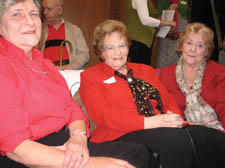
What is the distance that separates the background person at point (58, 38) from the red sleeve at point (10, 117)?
4.69 ft

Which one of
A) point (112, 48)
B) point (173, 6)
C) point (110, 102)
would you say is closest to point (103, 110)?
point (110, 102)

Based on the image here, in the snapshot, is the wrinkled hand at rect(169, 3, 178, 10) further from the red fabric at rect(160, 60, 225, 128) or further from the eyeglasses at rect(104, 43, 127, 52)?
the eyeglasses at rect(104, 43, 127, 52)

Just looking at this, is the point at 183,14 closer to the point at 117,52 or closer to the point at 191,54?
the point at 191,54

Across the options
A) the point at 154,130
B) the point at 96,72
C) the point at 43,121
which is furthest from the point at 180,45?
the point at 43,121

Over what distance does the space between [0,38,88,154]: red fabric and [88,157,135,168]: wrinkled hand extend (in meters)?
0.26

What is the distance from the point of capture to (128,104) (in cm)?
148

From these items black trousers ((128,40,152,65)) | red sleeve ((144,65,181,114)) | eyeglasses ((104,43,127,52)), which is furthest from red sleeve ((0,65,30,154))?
black trousers ((128,40,152,65))

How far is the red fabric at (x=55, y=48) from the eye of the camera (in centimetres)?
236

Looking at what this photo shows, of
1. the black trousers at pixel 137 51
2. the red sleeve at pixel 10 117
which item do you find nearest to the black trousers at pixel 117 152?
the red sleeve at pixel 10 117

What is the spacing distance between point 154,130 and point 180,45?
A: 88 centimetres

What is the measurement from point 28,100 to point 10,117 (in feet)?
0.44

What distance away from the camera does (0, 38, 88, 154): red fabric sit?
0.85m

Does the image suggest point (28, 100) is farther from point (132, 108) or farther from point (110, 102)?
point (132, 108)

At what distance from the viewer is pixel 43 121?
1017mm
